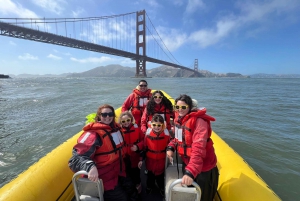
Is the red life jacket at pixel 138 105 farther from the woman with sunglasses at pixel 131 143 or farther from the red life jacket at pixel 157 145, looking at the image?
the red life jacket at pixel 157 145

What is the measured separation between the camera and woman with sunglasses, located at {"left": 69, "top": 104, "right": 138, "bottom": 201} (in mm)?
1310

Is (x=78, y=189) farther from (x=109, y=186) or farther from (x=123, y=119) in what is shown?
(x=123, y=119)

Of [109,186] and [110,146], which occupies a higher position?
[110,146]

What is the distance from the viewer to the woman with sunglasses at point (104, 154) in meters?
1.31

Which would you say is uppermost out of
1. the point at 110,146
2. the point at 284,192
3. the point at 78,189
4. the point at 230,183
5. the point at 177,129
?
the point at 177,129

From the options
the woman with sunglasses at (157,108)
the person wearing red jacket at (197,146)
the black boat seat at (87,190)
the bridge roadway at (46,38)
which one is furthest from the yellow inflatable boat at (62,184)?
the bridge roadway at (46,38)

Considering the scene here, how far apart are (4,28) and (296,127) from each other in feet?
106

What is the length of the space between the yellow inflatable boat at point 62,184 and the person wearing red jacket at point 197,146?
27 cm

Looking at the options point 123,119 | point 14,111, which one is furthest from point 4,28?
point 123,119

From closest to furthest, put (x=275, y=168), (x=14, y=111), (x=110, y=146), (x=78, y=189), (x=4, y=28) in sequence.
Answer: (x=78, y=189)
(x=110, y=146)
(x=275, y=168)
(x=14, y=111)
(x=4, y=28)

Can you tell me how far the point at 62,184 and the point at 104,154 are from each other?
654 millimetres

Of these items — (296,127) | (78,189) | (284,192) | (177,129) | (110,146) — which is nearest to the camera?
(78,189)

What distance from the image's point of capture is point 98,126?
145 cm

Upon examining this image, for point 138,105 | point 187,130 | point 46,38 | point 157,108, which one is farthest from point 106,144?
point 46,38
